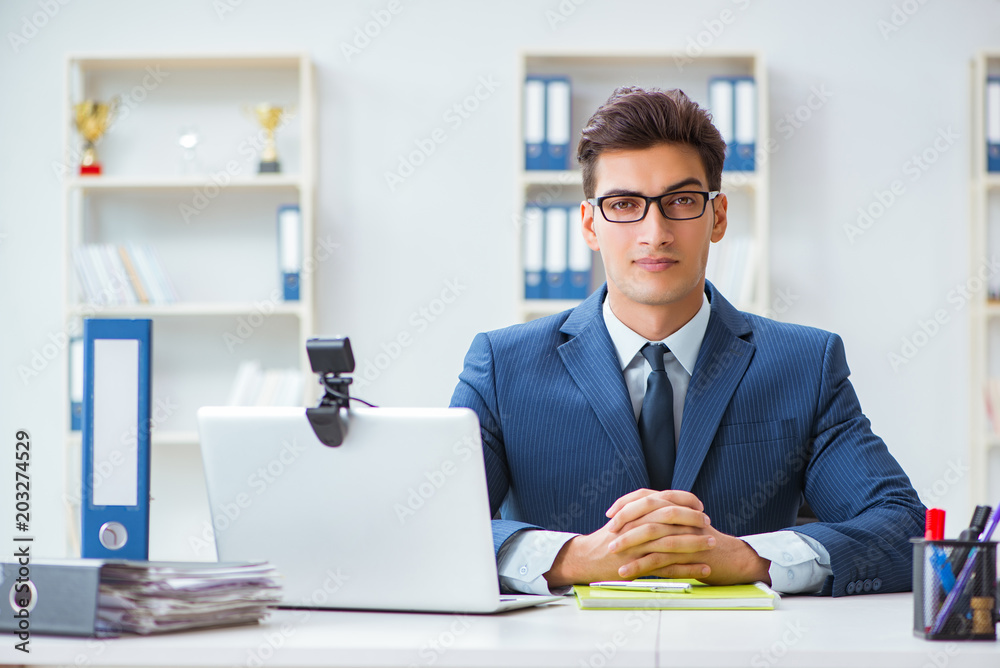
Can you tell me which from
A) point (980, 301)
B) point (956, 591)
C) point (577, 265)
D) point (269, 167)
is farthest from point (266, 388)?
point (956, 591)


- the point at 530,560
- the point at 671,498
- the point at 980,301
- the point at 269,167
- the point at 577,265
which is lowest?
the point at 530,560

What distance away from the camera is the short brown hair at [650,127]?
176 centimetres

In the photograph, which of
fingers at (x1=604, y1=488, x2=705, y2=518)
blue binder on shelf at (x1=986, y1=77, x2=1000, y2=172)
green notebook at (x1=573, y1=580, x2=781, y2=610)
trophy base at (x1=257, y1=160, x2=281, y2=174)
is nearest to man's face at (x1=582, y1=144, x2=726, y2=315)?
fingers at (x1=604, y1=488, x2=705, y2=518)

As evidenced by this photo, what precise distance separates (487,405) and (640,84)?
6.61 ft

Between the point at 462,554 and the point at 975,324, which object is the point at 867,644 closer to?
the point at 462,554

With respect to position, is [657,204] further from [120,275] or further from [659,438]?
[120,275]

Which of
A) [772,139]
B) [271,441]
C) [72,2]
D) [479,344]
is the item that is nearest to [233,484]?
[271,441]

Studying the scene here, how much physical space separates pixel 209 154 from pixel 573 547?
8.54 feet

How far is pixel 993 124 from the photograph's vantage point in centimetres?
328

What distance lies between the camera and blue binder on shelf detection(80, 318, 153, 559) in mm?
1121

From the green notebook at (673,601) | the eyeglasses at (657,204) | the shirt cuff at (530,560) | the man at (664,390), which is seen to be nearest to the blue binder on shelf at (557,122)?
the man at (664,390)

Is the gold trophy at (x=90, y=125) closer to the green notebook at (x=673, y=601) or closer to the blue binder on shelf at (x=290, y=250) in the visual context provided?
the blue binder on shelf at (x=290, y=250)

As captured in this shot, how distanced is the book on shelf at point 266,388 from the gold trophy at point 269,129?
0.69 metres

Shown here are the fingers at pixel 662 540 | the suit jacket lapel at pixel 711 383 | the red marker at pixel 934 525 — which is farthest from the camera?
the suit jacket lapel at pixel 711 383
